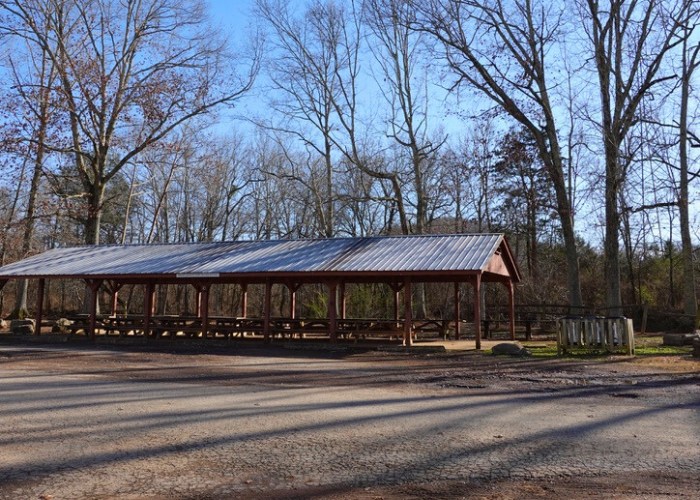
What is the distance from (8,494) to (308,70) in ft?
102

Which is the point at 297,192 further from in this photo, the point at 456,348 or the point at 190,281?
the point at 456,348

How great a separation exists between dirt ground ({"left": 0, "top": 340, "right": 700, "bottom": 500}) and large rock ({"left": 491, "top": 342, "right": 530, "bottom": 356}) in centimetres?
306

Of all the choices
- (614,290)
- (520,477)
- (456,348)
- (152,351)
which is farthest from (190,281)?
(520,477)

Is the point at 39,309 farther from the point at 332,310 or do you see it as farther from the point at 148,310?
the point at 332,310

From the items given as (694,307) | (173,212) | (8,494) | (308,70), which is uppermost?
(308,70)

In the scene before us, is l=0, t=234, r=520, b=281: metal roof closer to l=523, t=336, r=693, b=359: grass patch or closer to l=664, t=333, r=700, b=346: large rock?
l=523, t=336, r=693, b=359: grass patch

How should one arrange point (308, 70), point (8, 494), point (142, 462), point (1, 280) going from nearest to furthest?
1. point (8, 494)
2. point (142, 462)
3. point (1, 280)
4. point (308, 70)

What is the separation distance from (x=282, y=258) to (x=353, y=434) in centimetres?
1420

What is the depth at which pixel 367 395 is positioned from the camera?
9.20m

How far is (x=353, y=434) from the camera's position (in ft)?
20.6

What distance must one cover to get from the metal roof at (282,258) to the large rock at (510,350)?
6.78ft

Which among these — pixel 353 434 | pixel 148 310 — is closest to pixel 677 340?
pixel 353 434

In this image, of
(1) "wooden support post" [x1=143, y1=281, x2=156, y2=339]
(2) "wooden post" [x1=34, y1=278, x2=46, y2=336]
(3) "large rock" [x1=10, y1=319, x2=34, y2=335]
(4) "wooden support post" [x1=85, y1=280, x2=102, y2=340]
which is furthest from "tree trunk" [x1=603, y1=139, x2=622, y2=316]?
(3) "large rock" [x1=10, y1=319, x2=34, y2=335]

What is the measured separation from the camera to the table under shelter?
17578mm
